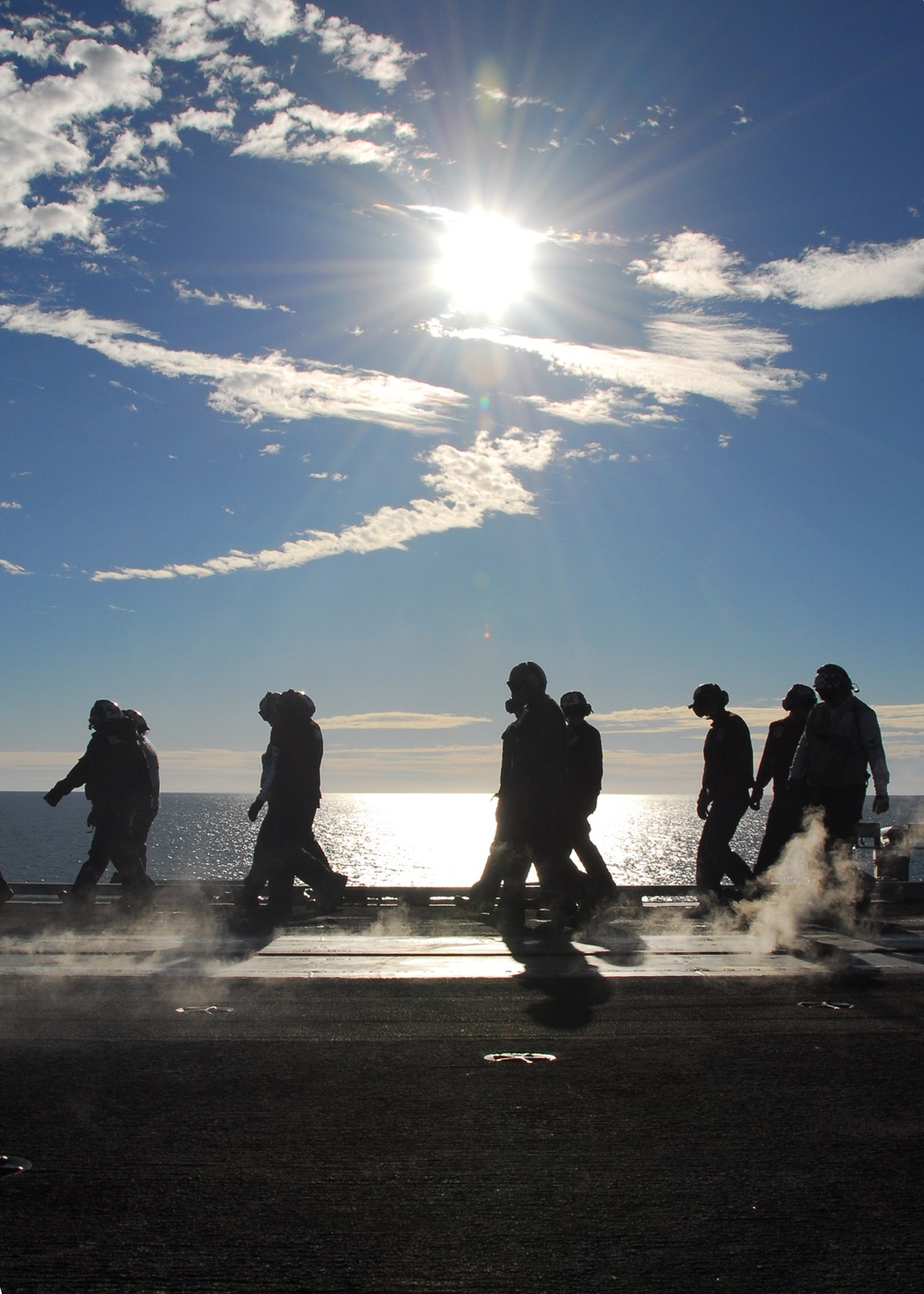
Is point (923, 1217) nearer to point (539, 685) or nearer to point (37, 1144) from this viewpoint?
point (37, 1144)

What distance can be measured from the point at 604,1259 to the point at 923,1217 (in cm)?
91

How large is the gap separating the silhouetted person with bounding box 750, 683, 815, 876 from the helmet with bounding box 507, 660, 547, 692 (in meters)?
2.77

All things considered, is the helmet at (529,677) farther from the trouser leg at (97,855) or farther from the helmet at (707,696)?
the trouser leg at (97,855)

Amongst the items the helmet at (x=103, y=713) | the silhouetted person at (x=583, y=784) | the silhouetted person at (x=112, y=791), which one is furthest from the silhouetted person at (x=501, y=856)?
the helmet at (x=103, y=713)

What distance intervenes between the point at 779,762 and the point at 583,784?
2179mm

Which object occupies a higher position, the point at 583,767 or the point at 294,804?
the point at 583,767

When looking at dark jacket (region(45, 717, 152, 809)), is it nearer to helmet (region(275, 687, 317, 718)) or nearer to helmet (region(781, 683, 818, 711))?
helmet (region(275, 687, 317, 718))

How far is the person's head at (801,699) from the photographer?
38.5 ft

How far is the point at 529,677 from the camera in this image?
32.3ft

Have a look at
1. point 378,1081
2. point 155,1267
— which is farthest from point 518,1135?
point 155,1267

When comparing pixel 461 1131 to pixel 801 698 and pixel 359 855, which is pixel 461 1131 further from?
pixel 359 855

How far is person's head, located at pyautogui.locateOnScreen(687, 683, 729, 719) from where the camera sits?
11.6 meters

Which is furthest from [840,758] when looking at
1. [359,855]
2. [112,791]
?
[359,855]

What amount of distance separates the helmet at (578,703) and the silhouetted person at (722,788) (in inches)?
44.4
